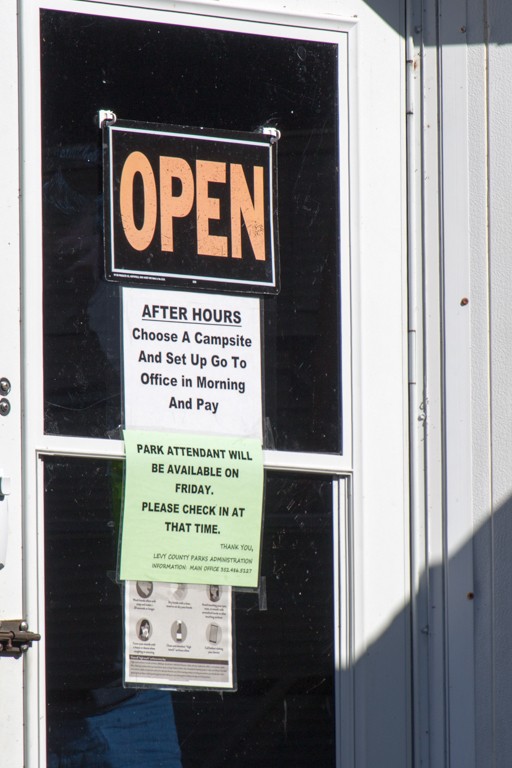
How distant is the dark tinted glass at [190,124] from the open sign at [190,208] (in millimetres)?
37

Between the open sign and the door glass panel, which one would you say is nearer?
the door glass panel

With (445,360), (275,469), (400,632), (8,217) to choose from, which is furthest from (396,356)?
(8,217)

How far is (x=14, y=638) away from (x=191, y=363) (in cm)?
81

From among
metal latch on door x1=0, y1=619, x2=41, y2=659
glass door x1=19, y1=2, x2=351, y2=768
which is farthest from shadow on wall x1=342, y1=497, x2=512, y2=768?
metal latch on door x1=0, y1=619, x2=41, y2=659

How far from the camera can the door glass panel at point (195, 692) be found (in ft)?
11.8

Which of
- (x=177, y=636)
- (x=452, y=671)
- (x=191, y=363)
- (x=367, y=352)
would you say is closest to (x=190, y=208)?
(x=191, y=363)

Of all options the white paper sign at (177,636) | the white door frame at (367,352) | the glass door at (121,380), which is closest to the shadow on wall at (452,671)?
the white door frame at (367,352)

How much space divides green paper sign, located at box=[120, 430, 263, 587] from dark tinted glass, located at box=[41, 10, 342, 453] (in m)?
0.11

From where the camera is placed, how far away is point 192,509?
376cm

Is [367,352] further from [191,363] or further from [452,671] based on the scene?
[452,671]

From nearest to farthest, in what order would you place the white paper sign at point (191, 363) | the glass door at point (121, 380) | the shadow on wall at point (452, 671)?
the glass door at point (121, 380) → the white paper sign at point (191, 363) → the shadow on wall at point (452, 671)

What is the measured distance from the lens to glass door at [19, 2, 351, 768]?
364 centimetres

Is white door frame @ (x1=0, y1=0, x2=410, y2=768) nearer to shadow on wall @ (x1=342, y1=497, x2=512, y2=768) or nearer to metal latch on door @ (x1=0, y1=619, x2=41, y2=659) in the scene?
shadow on wall @ (x1=342, y1=497, x2=512, y2=768)

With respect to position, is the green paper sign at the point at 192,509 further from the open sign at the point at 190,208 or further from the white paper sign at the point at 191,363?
the open sign at the point at 190,208
